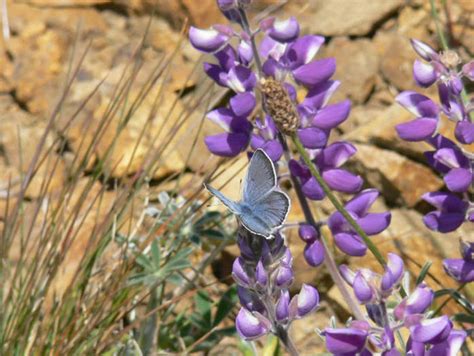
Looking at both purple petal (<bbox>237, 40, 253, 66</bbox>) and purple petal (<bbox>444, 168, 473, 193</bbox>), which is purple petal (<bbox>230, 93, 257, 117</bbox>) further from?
purple petal (<bbox>444, 168, 473, 193</bbox>)

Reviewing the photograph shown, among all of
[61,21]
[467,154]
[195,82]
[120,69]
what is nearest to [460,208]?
[467,154]

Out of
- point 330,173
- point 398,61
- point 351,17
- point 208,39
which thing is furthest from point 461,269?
point 351,17

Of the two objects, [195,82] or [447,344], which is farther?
[195,82]

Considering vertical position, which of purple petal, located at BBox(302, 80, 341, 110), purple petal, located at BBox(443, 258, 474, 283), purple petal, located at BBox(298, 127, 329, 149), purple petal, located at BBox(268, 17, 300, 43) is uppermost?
purple petal, located at BBox(268, 17, 300, 43)

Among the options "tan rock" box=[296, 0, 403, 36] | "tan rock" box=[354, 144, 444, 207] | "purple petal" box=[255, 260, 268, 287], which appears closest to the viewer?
"purple petal" box=[255, 260, 268, 287]

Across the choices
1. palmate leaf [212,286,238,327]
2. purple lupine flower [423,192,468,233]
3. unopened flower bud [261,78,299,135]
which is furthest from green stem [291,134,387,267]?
palmate leaf [212,286,238,327]

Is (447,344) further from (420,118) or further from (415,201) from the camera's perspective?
(415,201)
